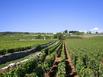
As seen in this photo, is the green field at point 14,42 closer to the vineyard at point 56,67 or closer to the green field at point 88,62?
the green field at point 88,62

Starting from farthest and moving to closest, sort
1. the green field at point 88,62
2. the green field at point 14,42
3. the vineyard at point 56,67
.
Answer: the green field at point 14,42 → the green field at point 88,62 → the vineyard at point 56,67

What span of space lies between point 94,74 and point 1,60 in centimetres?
1564

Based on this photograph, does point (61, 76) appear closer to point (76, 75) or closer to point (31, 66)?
point (76, 75)

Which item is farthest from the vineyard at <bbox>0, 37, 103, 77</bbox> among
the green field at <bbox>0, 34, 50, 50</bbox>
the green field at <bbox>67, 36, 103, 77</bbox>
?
the green field at <bbox>0, 34, 50, 50</bbox>

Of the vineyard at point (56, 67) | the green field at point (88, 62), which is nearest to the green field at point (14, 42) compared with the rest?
the green field at point (88, 62)

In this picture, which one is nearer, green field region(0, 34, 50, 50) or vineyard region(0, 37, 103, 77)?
vineyard region(0, 37, 103, 77)

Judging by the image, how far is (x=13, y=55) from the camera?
41406 mm

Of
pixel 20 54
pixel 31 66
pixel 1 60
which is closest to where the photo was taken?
pixel 31 66

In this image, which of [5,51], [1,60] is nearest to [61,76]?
[1,60]

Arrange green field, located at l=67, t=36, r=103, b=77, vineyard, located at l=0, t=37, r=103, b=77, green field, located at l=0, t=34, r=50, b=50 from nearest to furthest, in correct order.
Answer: vineyard, located at l=0, t=37, r=103, b=77 → green field, located at l=67, t=36, r=103, b=77 → green field, located at l=0, t=34, r=50, b=50

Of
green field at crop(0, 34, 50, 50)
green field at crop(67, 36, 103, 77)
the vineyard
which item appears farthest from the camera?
green field at crop(0, 34, 50, 50)

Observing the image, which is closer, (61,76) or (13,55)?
(61,76)

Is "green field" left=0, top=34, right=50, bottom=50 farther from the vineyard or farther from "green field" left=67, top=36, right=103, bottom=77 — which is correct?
the vineyard

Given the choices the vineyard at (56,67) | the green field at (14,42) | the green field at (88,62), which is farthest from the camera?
the green field at (14,42)
